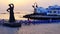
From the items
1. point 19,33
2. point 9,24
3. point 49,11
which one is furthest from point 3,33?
point 49,11

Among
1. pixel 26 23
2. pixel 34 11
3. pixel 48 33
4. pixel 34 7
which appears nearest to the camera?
pixel 48 33

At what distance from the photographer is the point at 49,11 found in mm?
9406

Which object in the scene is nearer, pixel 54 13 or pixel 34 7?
pixel 34 7

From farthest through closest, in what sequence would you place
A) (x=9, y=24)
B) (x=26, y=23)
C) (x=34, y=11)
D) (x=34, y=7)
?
(x=34, y=11) → (x=34, y=7) → (x=26, y=23) → (x=9, y=24)

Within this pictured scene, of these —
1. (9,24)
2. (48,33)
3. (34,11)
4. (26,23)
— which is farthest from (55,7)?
(48,33)

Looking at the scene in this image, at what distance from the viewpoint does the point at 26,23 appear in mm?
6414

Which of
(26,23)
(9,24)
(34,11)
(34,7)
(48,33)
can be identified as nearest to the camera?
(48,33)

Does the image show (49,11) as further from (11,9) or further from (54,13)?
(11,9)

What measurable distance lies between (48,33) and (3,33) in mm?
890

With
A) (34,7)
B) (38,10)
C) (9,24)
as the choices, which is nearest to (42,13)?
(38,10)

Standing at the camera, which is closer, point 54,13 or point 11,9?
point 11,9

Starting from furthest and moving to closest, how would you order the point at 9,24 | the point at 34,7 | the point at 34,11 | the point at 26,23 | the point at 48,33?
1. the point at 34,11
2. the point at 34,7
3. the point at 26,23
4. the point at 9,24
5. the point at 48,33

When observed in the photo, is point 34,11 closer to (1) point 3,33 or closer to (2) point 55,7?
(2) point 55,7

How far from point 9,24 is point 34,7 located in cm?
319
